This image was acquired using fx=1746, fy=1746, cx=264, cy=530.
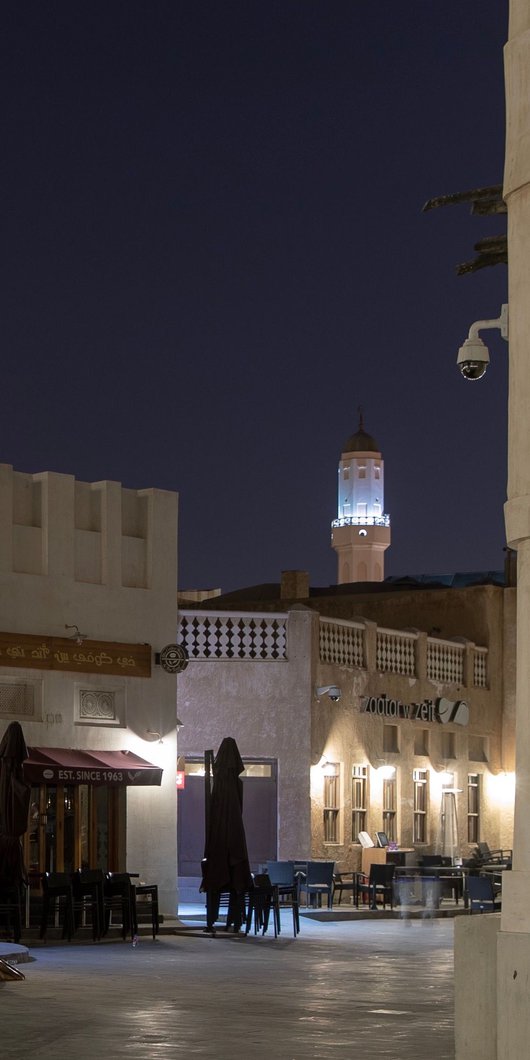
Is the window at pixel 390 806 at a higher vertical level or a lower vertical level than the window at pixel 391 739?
lower

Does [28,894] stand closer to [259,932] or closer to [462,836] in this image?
[259,932]

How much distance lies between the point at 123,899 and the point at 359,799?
10.5m

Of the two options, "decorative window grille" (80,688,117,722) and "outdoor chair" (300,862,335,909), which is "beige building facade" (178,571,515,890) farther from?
"decorative window grille" (80,688,117,722)

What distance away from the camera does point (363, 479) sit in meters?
110

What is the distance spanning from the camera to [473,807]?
3456cm

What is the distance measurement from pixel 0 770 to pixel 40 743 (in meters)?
2.06

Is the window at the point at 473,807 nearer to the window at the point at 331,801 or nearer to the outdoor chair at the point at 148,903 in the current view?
the window at the point at 331,801

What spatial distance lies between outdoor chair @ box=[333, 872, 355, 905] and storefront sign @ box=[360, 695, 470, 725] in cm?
299

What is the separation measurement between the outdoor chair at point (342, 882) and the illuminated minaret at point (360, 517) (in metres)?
73.3

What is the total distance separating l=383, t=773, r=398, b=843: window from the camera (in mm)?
31484

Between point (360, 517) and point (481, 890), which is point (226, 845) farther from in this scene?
point (360, 517)

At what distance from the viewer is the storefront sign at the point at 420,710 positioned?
101ft

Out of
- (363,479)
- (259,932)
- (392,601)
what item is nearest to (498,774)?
(392,601)

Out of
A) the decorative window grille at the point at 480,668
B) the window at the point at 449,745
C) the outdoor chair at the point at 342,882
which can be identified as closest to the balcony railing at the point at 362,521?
the decorative window grille at the point at 480,668
